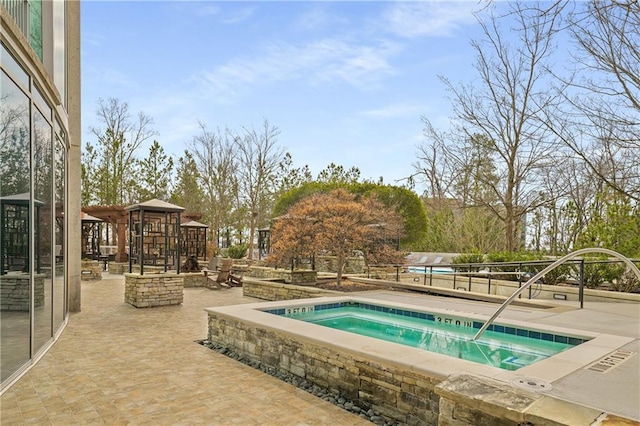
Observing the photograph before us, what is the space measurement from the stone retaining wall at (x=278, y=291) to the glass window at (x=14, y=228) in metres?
6.25

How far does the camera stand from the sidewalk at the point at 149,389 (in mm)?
3883

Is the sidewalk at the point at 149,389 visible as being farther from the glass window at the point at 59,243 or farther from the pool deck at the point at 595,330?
the pool deck at the point at 595,330

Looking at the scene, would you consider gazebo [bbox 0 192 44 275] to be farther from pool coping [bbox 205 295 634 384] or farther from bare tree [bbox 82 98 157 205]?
bare tree [bbox 82 98 157 205]

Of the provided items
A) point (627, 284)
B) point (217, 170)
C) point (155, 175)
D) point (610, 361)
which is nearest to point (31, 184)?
point (610, 361)

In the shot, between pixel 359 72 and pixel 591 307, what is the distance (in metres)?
9.88

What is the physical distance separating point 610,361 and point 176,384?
16.1ft

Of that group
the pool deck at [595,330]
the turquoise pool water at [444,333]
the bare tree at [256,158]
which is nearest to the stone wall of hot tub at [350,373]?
the pool deck at [595,330]

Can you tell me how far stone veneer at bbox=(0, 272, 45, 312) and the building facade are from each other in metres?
0.01

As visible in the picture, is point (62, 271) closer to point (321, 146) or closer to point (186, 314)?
point (186, 314)

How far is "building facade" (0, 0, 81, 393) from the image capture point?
447 centimetres

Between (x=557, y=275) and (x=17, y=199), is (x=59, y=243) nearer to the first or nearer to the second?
(x=17, y=199)

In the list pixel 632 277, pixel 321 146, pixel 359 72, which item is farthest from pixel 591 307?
pixel 321 146

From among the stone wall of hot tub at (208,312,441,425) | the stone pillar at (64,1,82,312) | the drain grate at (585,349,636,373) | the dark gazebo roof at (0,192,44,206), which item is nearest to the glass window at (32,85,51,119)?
the dark gazebo roof at (0,192,44,206)

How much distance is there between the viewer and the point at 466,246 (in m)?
20.0
